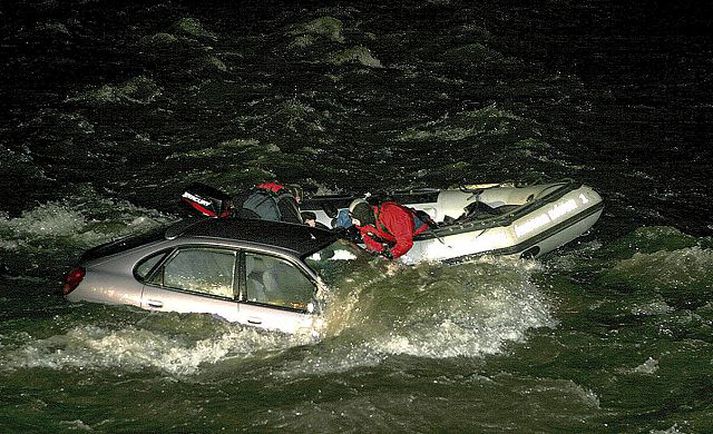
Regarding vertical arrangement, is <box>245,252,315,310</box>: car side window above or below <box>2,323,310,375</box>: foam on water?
above

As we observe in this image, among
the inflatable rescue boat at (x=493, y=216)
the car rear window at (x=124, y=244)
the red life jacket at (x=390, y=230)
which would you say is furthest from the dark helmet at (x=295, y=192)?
the car rear window at (x=124, y=244)

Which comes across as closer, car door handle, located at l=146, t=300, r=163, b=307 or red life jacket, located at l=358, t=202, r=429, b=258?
car door handle, located at l=146, t=300, r=163, b=307

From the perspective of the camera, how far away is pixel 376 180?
53.3 ft

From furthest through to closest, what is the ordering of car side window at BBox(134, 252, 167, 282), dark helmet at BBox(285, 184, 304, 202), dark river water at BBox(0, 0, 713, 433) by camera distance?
dark helmet at BBox(285, 184, 304, 202), car side window at BBox(134, 252, 167, 282), dark river water at BBox(0, 0, 713, 433)

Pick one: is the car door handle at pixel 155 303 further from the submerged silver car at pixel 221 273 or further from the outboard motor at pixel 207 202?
the outboard motor at pixel 207 202

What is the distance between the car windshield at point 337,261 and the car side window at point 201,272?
75 cm

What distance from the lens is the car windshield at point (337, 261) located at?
9.12 metres

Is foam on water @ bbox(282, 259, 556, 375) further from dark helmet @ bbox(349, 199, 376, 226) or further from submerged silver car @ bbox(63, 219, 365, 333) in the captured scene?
dark helmet @ bbox(349, 199, 376, 226)

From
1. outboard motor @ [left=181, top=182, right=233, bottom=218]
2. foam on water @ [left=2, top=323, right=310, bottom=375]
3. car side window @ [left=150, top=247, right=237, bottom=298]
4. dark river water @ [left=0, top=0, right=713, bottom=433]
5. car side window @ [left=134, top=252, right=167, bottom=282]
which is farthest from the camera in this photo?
outboard motor @ [left=181, top=182, right=233, bottom=218]

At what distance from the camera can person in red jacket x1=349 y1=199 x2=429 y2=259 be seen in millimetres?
10766

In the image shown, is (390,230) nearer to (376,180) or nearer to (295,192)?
(295,192)

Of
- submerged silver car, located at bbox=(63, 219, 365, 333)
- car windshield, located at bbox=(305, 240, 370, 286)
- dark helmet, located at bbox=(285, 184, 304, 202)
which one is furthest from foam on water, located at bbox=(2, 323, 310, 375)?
dark helmet, located at bbox=(285, 184, 304, 202)

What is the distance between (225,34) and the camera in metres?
28.5

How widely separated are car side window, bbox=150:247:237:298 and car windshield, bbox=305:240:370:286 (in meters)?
0.75
